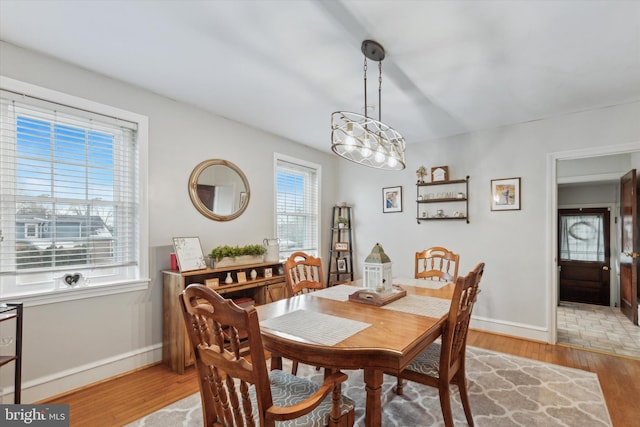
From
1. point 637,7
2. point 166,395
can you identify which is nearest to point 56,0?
point 166,395

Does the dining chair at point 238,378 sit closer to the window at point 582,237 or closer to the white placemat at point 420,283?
the white placemat at point 420,283

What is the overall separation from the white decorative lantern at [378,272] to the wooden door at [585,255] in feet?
16.9

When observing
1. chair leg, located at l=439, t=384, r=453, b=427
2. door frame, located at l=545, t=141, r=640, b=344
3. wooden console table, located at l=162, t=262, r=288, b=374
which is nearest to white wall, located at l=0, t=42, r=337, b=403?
wooden console table, located at l=162, t=262, r=288, b=374

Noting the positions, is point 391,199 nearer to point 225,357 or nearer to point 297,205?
point 297,205

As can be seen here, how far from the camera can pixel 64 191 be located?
242 cm

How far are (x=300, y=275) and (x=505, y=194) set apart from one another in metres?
2.72

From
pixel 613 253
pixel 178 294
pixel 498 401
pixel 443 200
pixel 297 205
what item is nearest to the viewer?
pixel 498 401

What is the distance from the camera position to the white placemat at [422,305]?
6.08ft

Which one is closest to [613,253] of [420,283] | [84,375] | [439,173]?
[439,173]

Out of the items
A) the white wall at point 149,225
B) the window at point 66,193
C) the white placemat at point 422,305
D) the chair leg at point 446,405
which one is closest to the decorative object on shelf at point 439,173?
the white wall at point 149,225

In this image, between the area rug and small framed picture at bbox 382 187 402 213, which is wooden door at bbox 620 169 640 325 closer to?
the area rug

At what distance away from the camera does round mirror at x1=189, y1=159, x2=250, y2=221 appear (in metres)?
3.21

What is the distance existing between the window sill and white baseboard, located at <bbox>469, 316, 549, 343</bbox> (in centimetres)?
381

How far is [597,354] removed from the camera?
10.2ft
